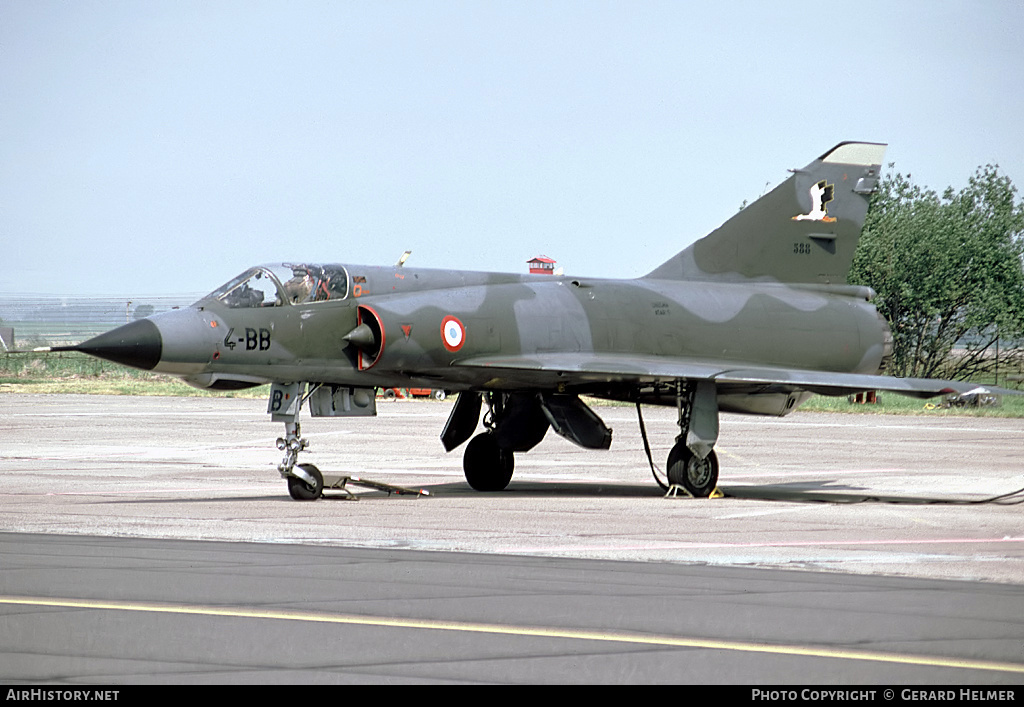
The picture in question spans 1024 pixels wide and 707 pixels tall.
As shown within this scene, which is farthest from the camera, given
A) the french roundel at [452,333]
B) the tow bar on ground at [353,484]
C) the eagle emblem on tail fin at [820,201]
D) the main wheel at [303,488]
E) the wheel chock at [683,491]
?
the eagle emblem on tail fin at [820,201]

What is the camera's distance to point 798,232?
19375 millimetres

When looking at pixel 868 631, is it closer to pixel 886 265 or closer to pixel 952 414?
pixel 952 414

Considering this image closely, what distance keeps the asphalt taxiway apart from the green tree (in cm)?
3375

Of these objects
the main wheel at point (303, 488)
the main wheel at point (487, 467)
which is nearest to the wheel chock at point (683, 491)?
the main wheel at point (487, 467)

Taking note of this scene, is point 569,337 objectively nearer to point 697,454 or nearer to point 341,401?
point 697,454

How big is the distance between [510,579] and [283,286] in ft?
24.4

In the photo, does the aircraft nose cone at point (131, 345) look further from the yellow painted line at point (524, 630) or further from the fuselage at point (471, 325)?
the yellow painted line at point (524, 630)

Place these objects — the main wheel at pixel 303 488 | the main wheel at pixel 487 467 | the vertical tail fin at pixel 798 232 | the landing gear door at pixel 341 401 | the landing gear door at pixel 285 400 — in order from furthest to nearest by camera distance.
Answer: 1. the vertical tail fin at pixel 798 232
2. the main wheel at pixel 487 467
3. the landing gear door at pixel 341 401
4. the landing gear door at pixel 285 400
5. the main wheel at pixel 303 488

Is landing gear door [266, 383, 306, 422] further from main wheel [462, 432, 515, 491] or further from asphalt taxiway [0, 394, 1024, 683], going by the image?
main wheel [462, 432, 515, 491]

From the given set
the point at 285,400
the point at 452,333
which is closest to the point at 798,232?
the point at 452,333

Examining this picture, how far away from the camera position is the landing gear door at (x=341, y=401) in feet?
50.8

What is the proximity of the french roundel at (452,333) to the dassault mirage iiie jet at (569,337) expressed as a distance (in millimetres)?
23
